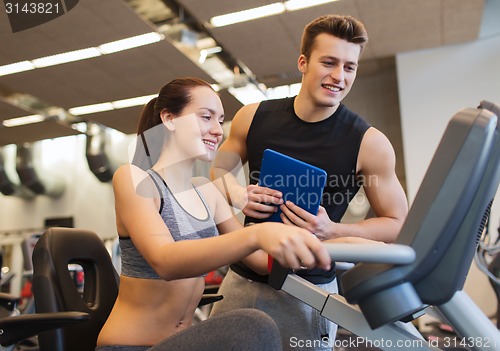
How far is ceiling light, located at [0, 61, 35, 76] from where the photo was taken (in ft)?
5.36

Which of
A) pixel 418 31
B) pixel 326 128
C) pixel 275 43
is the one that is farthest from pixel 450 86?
pixel 326 128

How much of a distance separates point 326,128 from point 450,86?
481cm

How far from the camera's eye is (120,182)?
1134 millimetres

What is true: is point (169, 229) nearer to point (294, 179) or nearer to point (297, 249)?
point (294, 179)

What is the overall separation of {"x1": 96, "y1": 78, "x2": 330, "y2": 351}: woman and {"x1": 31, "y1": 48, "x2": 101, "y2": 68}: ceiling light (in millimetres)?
625

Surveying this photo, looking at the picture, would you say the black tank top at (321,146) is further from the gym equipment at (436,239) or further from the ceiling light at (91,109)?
the ceiling light at (91,109)

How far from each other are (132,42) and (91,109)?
5.35 ft

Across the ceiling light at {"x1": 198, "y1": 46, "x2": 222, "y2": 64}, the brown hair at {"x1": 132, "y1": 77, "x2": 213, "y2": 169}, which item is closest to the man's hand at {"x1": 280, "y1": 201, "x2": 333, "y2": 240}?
the brown hair at {"x1": 132, "y1": 77, "x2": 213, "y2": 169}

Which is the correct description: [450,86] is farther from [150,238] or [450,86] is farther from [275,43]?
[150,238]

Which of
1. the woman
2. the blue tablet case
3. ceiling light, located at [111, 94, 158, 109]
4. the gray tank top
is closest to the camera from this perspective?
the woman

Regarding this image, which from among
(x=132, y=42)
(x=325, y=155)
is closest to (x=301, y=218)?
(x=325, y=155)

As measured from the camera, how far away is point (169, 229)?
1.16 m

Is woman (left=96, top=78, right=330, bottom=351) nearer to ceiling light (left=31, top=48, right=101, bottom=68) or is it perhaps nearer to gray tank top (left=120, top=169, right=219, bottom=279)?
gray tank top (left=120, top=169, right=219, bottom=279)

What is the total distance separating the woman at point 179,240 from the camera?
0.81m
